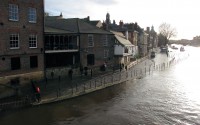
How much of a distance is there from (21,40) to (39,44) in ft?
9.75

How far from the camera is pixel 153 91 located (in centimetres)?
3494

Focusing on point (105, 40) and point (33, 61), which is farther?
point (105, 40)

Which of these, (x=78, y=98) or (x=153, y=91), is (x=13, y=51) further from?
(x=153, y=91)

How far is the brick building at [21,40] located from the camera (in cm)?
3119

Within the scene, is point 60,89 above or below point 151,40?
below

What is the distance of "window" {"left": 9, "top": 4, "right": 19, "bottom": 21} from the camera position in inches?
1251

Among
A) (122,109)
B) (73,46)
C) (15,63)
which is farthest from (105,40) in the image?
(122,109)

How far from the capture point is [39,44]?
35.8 m

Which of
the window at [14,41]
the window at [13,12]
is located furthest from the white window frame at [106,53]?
the window at [13,12]

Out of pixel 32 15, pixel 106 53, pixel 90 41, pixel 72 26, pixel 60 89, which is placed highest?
pixel 32 15

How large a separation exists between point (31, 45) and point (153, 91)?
56.0ft

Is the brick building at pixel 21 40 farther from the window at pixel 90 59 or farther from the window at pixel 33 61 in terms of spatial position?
the window at pixel 90 59

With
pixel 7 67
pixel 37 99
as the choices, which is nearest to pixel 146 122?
pixel 37 99

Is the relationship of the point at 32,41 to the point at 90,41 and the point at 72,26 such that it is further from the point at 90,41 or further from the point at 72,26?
the point at 90,41
